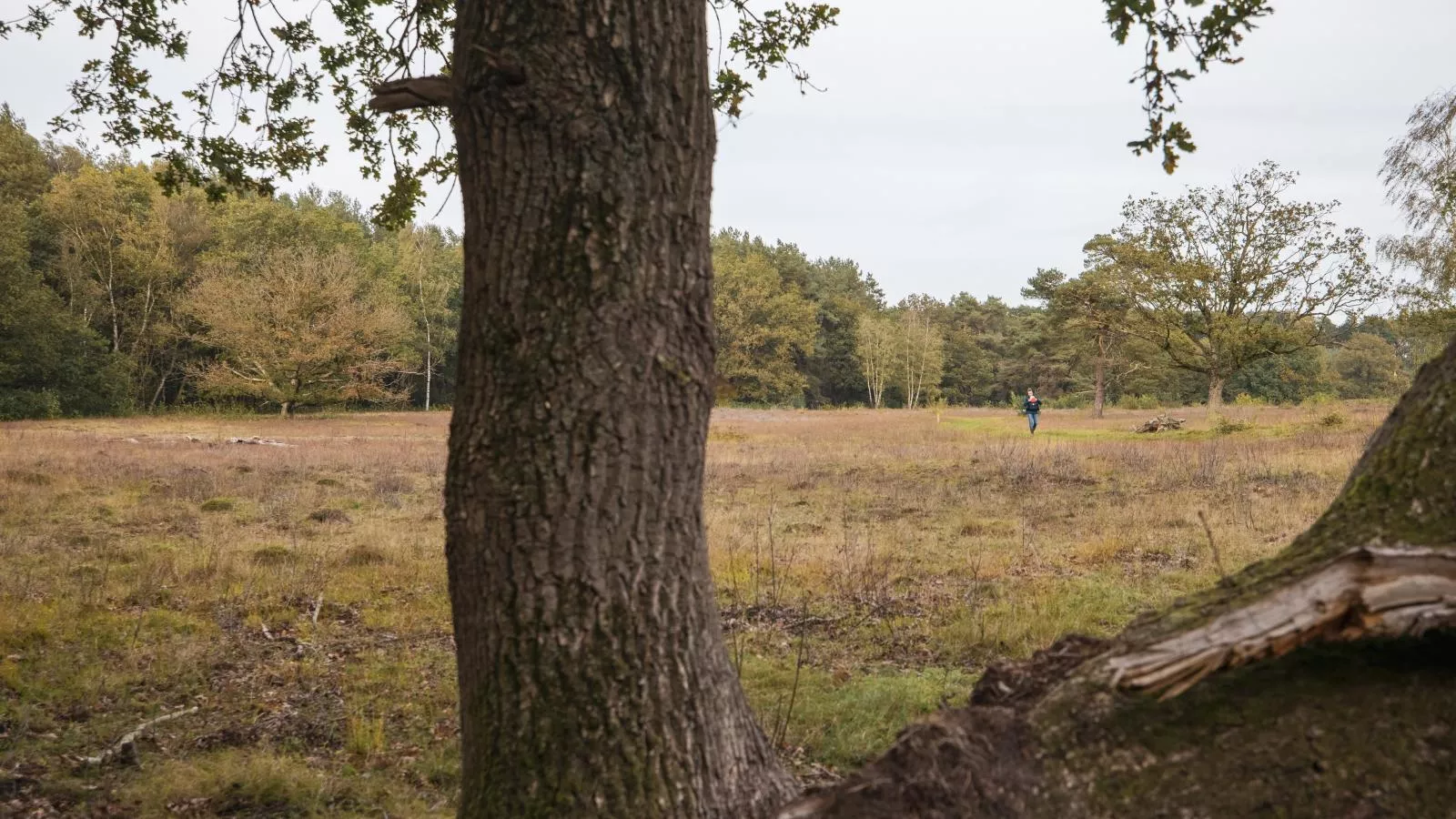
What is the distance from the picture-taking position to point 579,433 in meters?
2.37

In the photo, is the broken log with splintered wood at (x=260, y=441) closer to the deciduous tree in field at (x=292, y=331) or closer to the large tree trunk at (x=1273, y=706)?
the deciduous tree in field at (x=292, y=331)

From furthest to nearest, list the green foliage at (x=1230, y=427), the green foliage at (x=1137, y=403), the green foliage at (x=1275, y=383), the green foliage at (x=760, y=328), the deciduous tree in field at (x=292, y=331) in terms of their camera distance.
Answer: the green foliage at (x=760, y=328)
the green foliage at (x=1275, y=383)
the green foliage at (x=1137, y=403)
the deciduous tree in field at (x=292, y=331)
the green foliage at (x=1230, y=427)

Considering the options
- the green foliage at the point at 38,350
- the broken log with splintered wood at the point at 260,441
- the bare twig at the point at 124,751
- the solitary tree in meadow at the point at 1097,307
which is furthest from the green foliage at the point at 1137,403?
the bare twig at the point at 124,751

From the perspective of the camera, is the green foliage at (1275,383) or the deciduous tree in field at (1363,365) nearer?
the green foliage at (1275,383)

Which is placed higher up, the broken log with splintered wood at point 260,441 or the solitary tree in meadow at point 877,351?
the solitary tree in meadow at point 877,351

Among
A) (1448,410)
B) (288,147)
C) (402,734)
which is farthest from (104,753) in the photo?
(1448,410)

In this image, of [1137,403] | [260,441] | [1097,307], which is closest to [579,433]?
[260,441]

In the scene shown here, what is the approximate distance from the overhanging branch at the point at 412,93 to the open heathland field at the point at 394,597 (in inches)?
104

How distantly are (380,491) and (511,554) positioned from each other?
1438 cm

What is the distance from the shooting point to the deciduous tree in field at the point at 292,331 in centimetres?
4131

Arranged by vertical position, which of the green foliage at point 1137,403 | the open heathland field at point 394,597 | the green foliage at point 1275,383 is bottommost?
the open heathland field at point 394,597

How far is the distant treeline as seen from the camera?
3219 centimetres

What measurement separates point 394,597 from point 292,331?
126 feet

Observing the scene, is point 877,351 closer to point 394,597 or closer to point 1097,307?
point 1097,307
